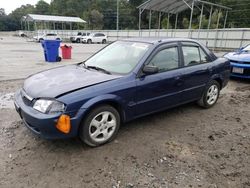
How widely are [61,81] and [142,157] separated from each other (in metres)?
1.60

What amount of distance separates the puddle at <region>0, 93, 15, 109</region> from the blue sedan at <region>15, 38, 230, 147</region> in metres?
1.52

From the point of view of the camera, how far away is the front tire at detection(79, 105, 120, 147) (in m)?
3.09

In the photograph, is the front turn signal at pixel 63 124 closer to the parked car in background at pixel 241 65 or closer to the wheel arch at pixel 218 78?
A: the wheel arch at pixel 218 78

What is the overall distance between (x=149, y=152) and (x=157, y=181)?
61cm

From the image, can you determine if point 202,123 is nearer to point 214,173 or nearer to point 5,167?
point 214,173

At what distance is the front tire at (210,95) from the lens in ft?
16.0

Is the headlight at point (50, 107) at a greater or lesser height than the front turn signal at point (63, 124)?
greater

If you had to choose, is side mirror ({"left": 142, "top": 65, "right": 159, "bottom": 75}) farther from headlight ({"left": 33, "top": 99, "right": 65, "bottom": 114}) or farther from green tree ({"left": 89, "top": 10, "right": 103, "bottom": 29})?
green tree ({"left": 89, "top": 10, "right": 103, "bottom": 29})

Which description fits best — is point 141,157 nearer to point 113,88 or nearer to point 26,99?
point 113,88

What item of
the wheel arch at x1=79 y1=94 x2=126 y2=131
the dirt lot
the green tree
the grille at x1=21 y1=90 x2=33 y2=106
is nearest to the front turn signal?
the wheel arch at x1=79 y1=94 x2=126 y2=131

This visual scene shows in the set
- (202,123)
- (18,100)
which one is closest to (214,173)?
(202,123)

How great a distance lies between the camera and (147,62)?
3664 mm

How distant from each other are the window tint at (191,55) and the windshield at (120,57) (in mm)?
905

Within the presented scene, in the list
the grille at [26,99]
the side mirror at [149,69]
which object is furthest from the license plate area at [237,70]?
the grille at [26,99]
